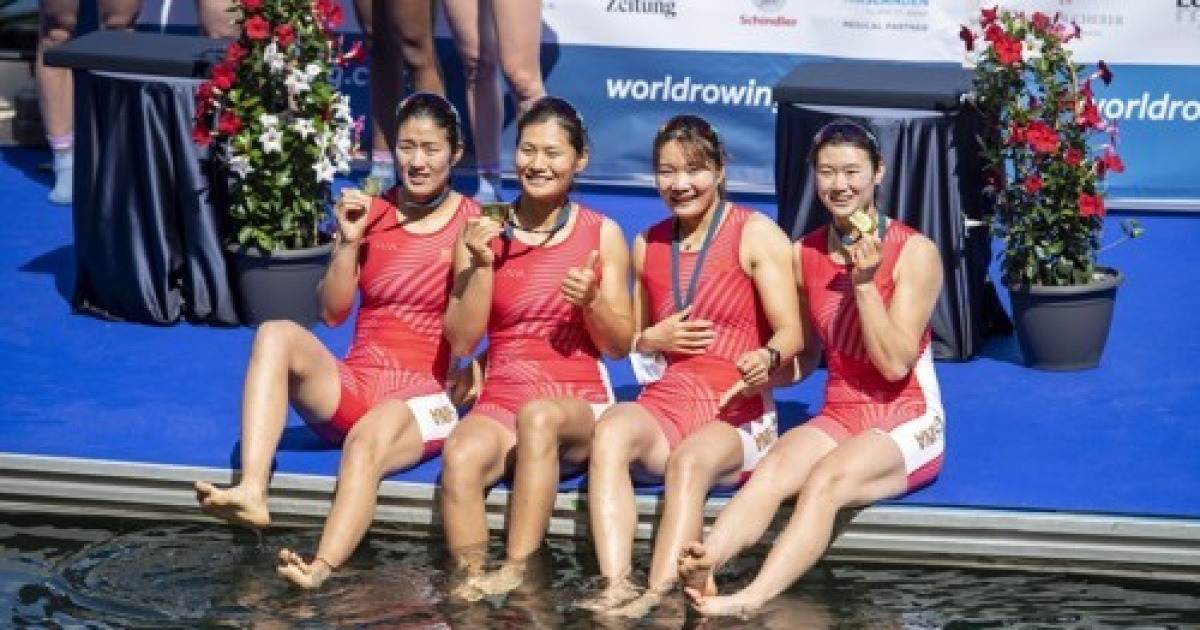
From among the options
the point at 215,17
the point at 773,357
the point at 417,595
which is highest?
the point at 215,17

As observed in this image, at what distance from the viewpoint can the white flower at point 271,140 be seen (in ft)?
26.5

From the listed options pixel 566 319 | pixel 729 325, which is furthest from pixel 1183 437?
pixel 566 319

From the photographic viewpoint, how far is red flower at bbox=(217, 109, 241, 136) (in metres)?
8.07

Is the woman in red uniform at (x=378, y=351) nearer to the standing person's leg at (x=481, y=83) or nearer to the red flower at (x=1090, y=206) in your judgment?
the red flower at (x=1090, y=206)

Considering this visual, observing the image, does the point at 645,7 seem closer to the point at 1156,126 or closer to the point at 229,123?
the point at 1156,126

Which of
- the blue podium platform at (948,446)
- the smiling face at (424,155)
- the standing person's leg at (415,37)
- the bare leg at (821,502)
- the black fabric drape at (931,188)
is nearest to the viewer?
the bare leg at (821,502)

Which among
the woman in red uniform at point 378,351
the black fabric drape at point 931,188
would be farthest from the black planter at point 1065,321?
the woman in red uniform at point 378,351

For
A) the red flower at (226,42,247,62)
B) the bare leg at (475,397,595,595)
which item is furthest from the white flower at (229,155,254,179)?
the bare leg at (475,397,595,595)

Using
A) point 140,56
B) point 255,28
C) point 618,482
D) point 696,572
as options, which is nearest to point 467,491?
point 618,482

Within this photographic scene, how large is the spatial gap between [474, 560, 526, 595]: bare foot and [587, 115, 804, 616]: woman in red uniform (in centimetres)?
24

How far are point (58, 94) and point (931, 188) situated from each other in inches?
154

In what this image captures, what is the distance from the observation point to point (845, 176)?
21.8 feet

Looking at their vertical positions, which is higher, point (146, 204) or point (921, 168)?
point (921, 168)

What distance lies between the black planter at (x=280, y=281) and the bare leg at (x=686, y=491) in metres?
2.06
